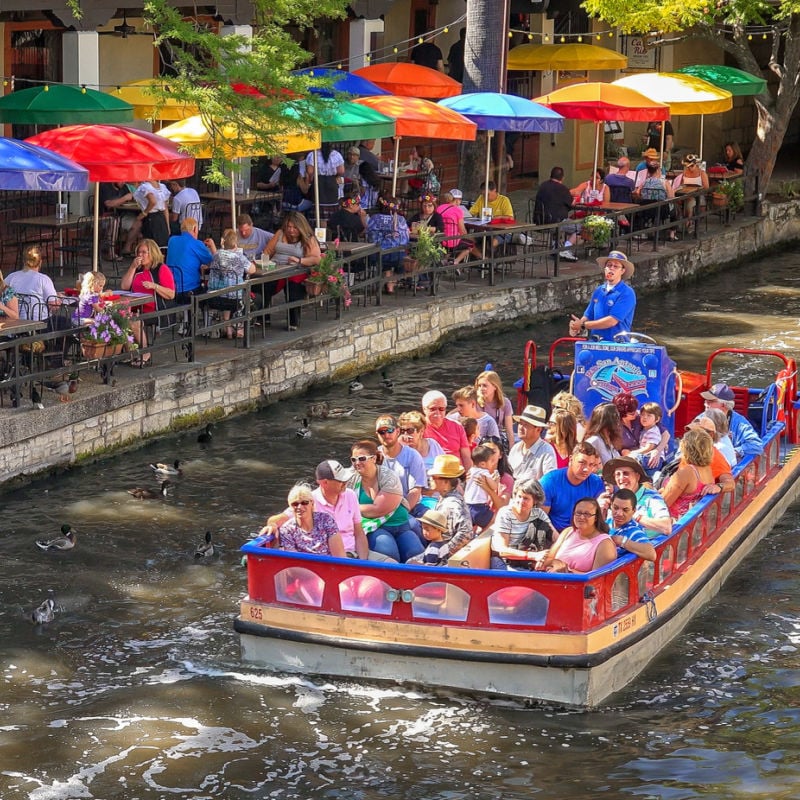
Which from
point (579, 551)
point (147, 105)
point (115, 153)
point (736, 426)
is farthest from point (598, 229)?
point (579, 551)

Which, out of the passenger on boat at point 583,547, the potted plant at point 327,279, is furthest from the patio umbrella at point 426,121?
the passenger on boat at point 583,547

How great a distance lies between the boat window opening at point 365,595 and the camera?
10039mm

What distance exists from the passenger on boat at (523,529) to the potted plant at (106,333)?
19.3ft

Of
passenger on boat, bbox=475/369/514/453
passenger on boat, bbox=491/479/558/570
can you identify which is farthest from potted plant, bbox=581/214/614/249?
passenger on boat, bbox=491/479/558/570

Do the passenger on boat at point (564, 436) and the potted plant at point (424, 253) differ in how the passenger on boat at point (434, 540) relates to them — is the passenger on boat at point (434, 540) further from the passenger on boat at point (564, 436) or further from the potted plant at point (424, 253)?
the potted plant at point (424, 253)

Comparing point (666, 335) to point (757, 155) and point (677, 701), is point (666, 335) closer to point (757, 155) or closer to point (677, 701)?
point (757, 155)

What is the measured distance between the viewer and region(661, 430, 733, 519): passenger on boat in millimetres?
11562

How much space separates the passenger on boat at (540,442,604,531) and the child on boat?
37 cm

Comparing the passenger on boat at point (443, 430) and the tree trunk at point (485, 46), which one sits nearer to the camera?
the passenger on boat at point (443, 430)

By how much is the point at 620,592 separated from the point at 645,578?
0.45 m

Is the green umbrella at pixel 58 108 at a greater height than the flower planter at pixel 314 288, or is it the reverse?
the green umbrella at pixel 58 108

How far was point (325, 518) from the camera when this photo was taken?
10305 mm

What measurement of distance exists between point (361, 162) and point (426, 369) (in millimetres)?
5521

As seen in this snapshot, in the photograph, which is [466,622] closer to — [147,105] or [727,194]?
[147,105]
